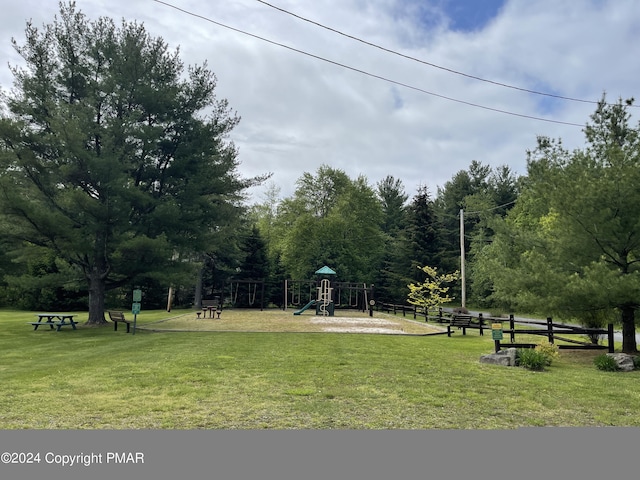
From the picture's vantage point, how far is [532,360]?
879cm

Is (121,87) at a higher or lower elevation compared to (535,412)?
higher

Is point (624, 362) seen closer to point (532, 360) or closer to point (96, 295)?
point (532, 360)

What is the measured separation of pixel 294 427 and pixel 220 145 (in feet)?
58.5

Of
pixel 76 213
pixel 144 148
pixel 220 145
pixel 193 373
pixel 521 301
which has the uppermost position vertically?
pixel 220 145

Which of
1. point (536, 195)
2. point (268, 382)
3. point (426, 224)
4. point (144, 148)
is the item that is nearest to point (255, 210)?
point (426, 224)

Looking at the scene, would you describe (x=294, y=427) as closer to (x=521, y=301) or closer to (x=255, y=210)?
(x=521, y=301)

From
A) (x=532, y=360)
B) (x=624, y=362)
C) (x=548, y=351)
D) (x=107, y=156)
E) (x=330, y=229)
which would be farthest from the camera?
(x=330, y=229)

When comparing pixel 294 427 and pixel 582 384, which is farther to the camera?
pixel 582 384

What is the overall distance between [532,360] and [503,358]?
0.58 meters

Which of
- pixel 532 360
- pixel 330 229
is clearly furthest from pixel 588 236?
pixel 330 229

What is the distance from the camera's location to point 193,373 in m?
7.50

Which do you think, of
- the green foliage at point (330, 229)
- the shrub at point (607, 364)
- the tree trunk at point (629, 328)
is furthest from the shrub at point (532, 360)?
the green foliage at point (330, 229)

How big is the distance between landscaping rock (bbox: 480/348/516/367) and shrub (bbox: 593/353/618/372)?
5.46 ft

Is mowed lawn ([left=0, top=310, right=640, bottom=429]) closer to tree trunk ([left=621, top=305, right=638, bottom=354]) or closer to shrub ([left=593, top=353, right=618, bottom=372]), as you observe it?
shrub ([left=593, top=353, right=618, bottom=372])
